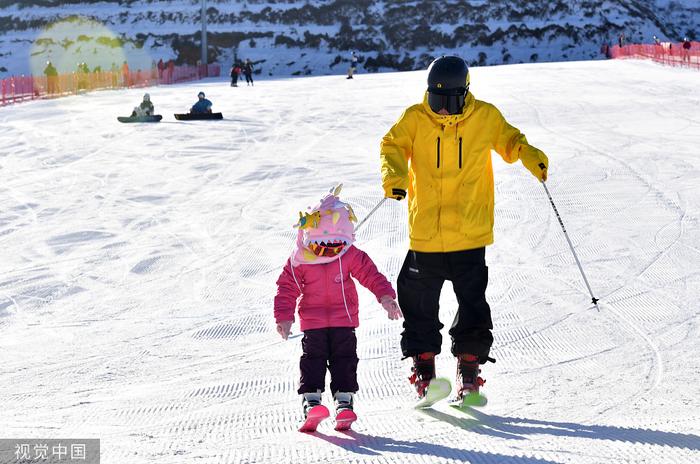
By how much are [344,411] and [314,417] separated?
13cm

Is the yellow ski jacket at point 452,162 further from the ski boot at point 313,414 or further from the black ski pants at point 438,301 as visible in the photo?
the ski boot at point 313,414

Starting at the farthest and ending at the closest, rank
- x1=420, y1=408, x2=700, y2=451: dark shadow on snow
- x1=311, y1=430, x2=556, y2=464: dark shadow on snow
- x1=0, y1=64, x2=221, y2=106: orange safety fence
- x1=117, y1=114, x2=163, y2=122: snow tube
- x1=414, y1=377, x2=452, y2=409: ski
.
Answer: x1=0, y1=64, x2=221, y2=106: orange safety fence < x1=117, y1=114, x2=163, y2=122: snow tube < x1=414, y1=377, x2=452, y2=409: ski < x1=420, y1=408, x2=700, y2=451: dark shadow on snow < x1=311, y1=430, x2=556, y2=464: dark shadow on snow

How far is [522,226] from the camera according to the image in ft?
31.0

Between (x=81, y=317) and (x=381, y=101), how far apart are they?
64.7 feet

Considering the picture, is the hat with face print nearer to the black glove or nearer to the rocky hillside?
the black glove

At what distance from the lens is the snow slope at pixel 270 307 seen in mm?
4074

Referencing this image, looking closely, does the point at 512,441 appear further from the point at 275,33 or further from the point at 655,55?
the point at 275,33

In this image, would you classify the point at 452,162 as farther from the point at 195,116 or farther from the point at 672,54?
the point at 672,54

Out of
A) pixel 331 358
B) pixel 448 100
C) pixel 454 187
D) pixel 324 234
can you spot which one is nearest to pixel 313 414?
pixel 331 358

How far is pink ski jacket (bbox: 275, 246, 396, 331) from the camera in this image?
4.21 metres

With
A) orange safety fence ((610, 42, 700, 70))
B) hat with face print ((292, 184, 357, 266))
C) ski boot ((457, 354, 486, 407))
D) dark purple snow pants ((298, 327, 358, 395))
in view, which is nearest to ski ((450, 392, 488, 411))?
ski boot ((457, 354, 486, 407))

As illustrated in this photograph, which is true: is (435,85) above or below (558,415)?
above

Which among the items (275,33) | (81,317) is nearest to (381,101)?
(81,317)

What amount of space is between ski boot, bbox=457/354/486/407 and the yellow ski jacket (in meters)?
0.54
